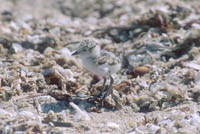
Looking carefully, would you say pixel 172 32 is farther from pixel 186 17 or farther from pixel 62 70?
pixel 62 70

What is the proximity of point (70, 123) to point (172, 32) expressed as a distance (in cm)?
299

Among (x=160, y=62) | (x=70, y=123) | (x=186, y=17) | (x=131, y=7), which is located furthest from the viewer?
(x=131, y=7)

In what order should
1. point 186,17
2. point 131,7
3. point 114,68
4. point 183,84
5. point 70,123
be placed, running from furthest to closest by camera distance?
point 131,7 < point 186,17 < point 183,84 < point 114,68 < point 70,123

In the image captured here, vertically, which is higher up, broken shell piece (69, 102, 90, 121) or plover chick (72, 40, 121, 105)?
plover chick (72, 40, 121, 105)

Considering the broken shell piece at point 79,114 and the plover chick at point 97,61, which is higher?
the plover chick at point 97,61

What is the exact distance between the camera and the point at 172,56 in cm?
548

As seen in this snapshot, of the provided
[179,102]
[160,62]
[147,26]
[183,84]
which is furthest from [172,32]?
[179,102]

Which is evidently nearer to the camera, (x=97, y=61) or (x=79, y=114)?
(x=79, y=114)

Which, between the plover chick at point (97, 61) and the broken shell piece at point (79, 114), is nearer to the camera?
the broken shell piece at point (79, 114)

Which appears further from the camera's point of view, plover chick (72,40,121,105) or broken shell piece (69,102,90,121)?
→ plover chick (72,40,121,105)

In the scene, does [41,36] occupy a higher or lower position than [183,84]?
higher

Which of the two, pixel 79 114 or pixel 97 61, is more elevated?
pixel 97 61

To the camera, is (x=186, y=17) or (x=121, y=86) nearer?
(x=121, y=86)

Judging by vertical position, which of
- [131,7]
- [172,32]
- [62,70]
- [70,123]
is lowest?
[70,123]
